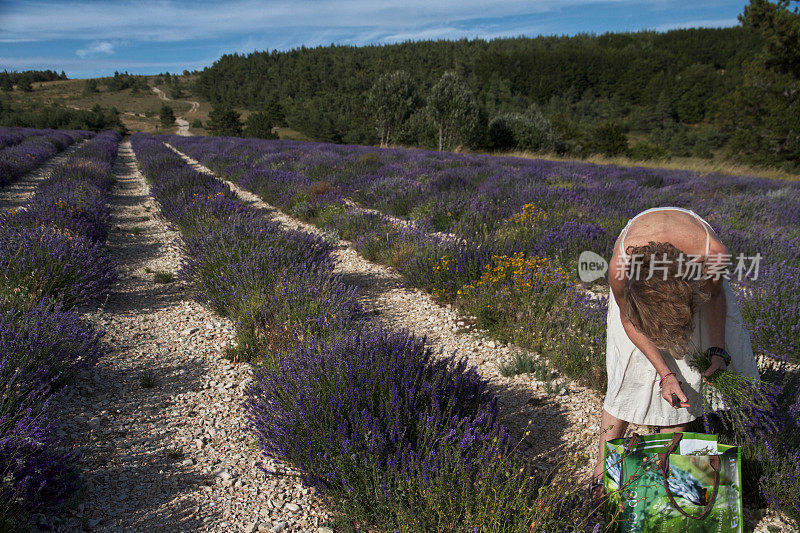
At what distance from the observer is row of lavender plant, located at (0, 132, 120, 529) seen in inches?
67.4

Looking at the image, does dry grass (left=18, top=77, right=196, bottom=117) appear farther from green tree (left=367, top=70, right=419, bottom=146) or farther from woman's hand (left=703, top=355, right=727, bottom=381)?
woman's hand (left=703, top=355, right=727, bottom=381)

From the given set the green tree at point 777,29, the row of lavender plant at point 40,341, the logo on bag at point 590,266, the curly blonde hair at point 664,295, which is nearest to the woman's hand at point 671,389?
the curly blonde hair at point 664,295

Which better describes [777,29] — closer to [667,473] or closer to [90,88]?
[667,473]

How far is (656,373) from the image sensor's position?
1.81m

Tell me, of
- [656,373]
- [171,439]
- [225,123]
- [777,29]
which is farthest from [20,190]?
[225,123]

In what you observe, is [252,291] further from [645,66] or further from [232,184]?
[645,66]

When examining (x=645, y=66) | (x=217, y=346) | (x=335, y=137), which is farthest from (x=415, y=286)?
(x=645, y=66)

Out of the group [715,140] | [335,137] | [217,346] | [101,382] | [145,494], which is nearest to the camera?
[145,494]

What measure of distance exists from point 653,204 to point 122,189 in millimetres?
12506

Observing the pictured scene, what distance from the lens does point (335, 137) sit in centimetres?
4525

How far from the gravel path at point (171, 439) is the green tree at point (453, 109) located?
92.9 feet

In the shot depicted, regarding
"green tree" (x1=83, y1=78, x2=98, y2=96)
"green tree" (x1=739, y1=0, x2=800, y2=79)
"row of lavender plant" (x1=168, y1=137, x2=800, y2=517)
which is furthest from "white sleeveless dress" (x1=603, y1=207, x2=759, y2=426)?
"green tree" (x1=83, y1=78, x2=98, y2=96)

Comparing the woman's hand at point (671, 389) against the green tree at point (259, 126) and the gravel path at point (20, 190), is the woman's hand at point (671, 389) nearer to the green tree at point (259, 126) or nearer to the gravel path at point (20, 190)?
the gravel path at point (20, 190)

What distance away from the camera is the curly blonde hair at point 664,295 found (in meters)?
1.47
